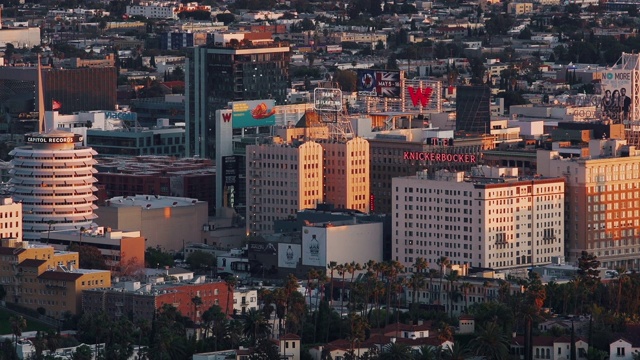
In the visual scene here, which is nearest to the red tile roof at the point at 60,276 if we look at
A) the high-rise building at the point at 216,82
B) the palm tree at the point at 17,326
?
the palm tree at the point at 17,326

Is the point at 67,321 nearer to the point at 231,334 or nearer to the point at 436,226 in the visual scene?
the point at 231,334

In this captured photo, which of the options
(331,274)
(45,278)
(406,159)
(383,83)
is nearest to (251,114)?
(383,83)

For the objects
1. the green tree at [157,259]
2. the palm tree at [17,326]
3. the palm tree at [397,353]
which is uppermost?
the palm tree at [397,353]

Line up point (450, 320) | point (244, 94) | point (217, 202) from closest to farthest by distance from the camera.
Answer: point (450, 320), point (217, 202), point (244, 94)

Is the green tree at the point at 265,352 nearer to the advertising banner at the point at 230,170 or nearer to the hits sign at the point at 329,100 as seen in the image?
the hits sign at the point at 329,100

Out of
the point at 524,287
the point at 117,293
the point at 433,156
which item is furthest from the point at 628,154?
the point at 117,293

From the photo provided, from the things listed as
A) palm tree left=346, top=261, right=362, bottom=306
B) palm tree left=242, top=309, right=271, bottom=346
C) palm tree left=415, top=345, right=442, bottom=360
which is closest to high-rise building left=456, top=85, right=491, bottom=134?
palm tree left=346, top=261, right=362, bottom=306

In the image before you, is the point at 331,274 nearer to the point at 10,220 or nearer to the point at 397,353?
the point at 10,220

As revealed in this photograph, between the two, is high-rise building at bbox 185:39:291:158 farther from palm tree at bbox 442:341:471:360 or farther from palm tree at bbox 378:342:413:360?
palm tree at bbox 378:342:413:360
